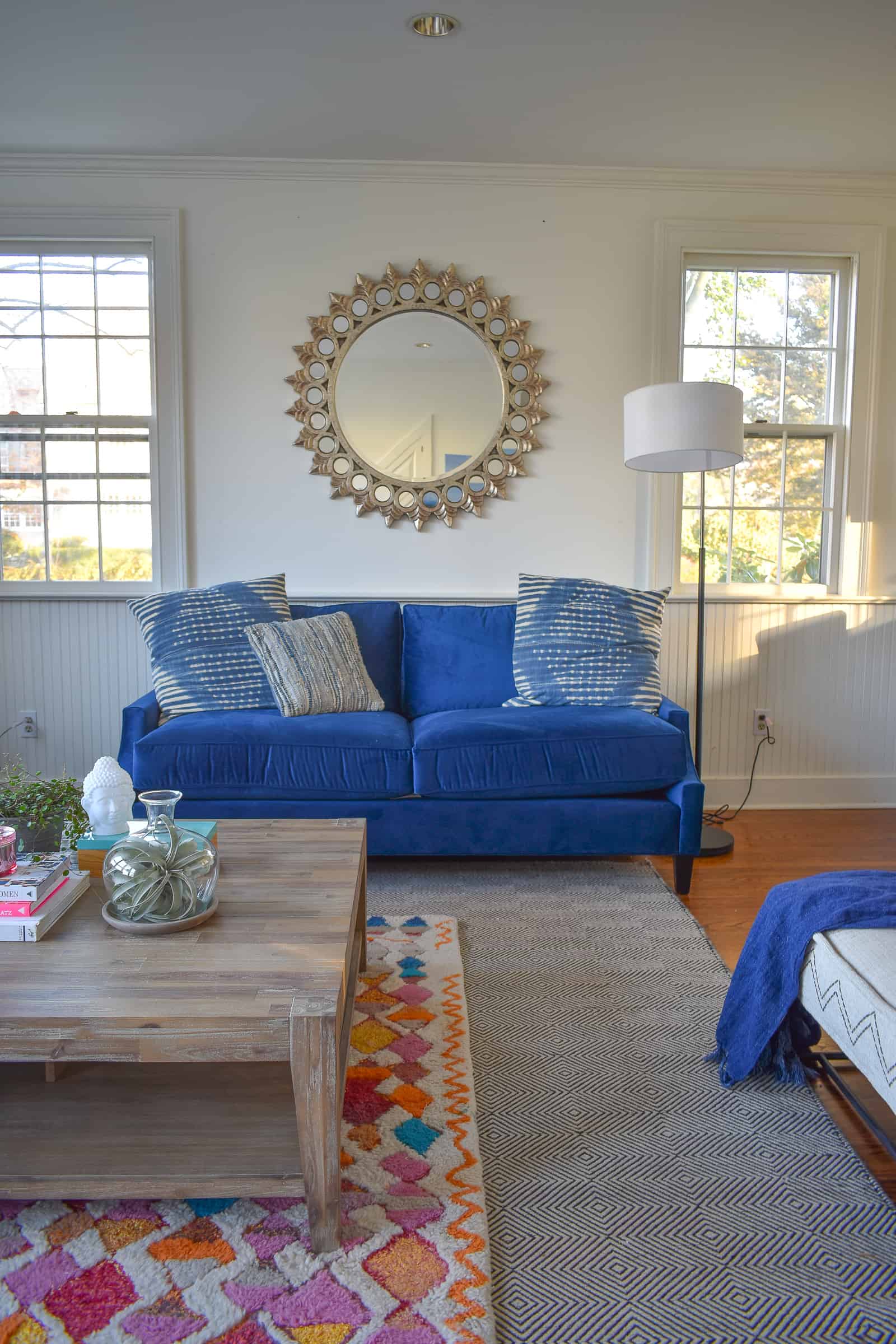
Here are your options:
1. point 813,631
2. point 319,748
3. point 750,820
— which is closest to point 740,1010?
point 319,748

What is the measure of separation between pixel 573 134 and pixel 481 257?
57cm

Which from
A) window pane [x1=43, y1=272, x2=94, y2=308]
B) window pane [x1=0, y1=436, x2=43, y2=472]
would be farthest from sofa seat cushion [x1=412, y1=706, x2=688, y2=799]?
window pane [x1=43, y1=272, x2=94, y2=308]

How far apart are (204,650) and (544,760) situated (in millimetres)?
1278

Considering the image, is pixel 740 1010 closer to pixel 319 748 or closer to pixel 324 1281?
pixel 324 1281

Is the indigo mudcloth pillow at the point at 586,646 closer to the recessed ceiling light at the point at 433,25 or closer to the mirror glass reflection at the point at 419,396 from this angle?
the mirror glass reflection at the point at 419,396

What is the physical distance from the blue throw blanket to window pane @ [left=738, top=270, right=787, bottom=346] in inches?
111

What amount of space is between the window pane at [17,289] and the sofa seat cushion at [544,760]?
257 cm

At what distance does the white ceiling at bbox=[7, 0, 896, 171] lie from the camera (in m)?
2.75

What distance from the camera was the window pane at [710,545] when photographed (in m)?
4.11

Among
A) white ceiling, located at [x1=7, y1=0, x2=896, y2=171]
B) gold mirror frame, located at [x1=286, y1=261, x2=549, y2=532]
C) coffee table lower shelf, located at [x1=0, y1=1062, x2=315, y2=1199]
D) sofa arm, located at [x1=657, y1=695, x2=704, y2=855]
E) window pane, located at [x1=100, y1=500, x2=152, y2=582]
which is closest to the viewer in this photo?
coffee table lower shelf, located at [x1=0, y1=1062, x2=315, y2=1199]

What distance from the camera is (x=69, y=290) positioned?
155 inches

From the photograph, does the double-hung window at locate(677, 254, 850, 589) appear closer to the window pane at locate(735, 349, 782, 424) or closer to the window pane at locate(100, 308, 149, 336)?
the window pane at locate(735, 349, 782, 424)

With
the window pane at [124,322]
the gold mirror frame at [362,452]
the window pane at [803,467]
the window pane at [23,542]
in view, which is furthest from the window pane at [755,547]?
the window pane at [23,542]

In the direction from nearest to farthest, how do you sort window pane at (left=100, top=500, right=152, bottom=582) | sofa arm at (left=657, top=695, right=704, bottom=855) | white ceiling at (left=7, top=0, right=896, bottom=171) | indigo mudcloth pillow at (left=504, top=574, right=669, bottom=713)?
white ceiling at (left=7, top=0, right=896, bottom=171) < sofa arm at (left=657, top=695, right=704, bottom=855) < indigo mudcloth pillow at (left=504, top=574, right=669, bottom=713) < window pane at (left=100, top=500, right=152, bottom=582)
